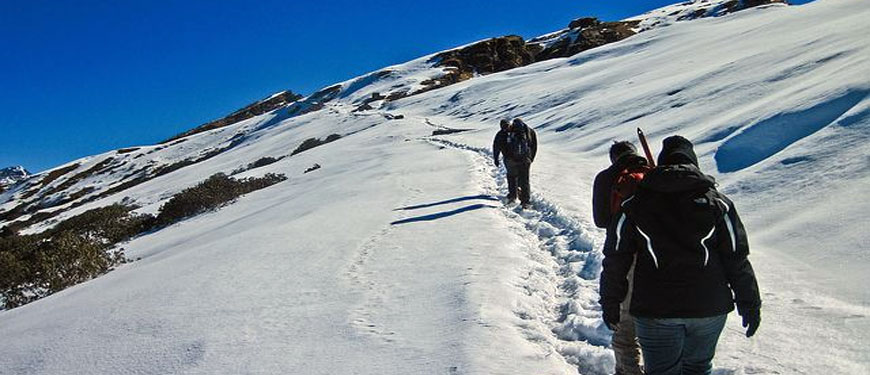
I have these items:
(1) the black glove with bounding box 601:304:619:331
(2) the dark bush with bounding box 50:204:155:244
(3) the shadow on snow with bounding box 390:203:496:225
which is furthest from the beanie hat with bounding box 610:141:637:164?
(2) the dark bush with bounding box 50:204:155:244

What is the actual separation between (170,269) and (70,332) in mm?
2683

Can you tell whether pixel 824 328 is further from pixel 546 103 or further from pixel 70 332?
pixel 546 103

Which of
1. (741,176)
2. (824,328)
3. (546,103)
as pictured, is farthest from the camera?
(546,103)

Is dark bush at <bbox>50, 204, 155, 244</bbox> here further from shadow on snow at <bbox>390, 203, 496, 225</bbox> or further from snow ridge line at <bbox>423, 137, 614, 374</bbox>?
snow ridge line at <bbox>423, 137, 614, 374</bbox>

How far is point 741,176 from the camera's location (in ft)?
30.1

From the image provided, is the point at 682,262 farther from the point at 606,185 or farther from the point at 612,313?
the point at 606,185

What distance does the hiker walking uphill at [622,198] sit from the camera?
3.78 m

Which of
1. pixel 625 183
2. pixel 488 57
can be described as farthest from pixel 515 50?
pixel 625 183

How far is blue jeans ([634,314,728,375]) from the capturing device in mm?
2945

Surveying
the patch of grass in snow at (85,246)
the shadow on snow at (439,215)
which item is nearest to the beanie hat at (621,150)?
the shadow on snow at (439,215)

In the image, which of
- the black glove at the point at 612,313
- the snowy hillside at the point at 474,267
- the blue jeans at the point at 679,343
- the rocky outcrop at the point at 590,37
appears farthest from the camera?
the rocky outcrop at the point at 590,37

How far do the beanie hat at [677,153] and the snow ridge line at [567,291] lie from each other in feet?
6.11

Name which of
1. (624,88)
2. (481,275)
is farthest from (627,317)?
(624,88)

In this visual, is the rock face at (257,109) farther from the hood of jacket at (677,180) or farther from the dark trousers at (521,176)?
the hood of jacket at (677,180)
